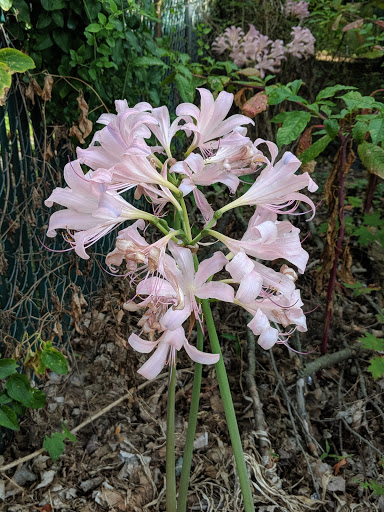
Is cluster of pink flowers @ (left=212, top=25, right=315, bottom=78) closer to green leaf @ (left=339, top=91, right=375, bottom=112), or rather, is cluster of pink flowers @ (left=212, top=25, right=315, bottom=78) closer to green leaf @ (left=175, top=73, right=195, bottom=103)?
green leaf @ (left=175, top=73, right=195, bottom=103)

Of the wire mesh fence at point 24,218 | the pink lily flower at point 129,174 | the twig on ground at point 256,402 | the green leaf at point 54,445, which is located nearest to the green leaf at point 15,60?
the wire mesh fence at point 24,218

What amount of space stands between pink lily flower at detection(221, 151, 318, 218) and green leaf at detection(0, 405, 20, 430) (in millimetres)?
1204

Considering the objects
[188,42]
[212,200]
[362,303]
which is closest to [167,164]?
[362,303]

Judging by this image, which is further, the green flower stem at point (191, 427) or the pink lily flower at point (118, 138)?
the green flower stem at point (191, 427)

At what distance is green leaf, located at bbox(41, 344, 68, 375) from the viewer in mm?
1761

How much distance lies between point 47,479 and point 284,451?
0.97m

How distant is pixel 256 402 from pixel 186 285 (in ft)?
4.39

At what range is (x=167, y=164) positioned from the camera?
3.46ft

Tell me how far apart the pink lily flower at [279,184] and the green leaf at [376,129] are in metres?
0.67

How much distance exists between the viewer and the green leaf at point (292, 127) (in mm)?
1711

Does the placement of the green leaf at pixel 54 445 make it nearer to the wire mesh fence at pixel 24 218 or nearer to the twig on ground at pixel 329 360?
the wire mesh fence at pixel 24 218

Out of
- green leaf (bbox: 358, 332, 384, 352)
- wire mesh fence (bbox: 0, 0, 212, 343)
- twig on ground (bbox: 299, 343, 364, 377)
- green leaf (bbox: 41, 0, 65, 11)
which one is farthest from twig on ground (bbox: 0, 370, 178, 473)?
green leaf (bbox: 41, 0, 65, 11)

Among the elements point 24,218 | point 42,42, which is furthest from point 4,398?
point 42,42

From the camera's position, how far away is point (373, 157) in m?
1.74
